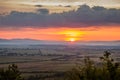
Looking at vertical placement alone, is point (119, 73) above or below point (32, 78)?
above

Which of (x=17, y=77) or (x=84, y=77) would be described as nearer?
(x=84, y=77)

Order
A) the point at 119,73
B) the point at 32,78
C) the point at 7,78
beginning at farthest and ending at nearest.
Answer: the point at 32,78, the point at 7,78, the point at 119,73

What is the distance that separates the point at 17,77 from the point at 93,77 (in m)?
15.3

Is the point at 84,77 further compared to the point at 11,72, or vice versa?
the point at 11,72

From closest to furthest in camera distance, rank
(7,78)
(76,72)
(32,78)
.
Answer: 1. (76,72)
2. (7,78)
3. (32,78)

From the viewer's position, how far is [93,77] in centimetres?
4006

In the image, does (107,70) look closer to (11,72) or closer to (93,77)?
(93,77)

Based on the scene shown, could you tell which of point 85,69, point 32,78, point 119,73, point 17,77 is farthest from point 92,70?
point 32,78

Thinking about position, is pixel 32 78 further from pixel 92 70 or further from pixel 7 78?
pixel 92 70

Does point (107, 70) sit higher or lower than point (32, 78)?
higher

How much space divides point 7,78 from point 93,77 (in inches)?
648

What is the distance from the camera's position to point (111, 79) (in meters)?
39.1

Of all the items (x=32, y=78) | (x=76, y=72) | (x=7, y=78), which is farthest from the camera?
(x=32, y=78)

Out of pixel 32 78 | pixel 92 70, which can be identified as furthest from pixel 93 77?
pixel 32 78
